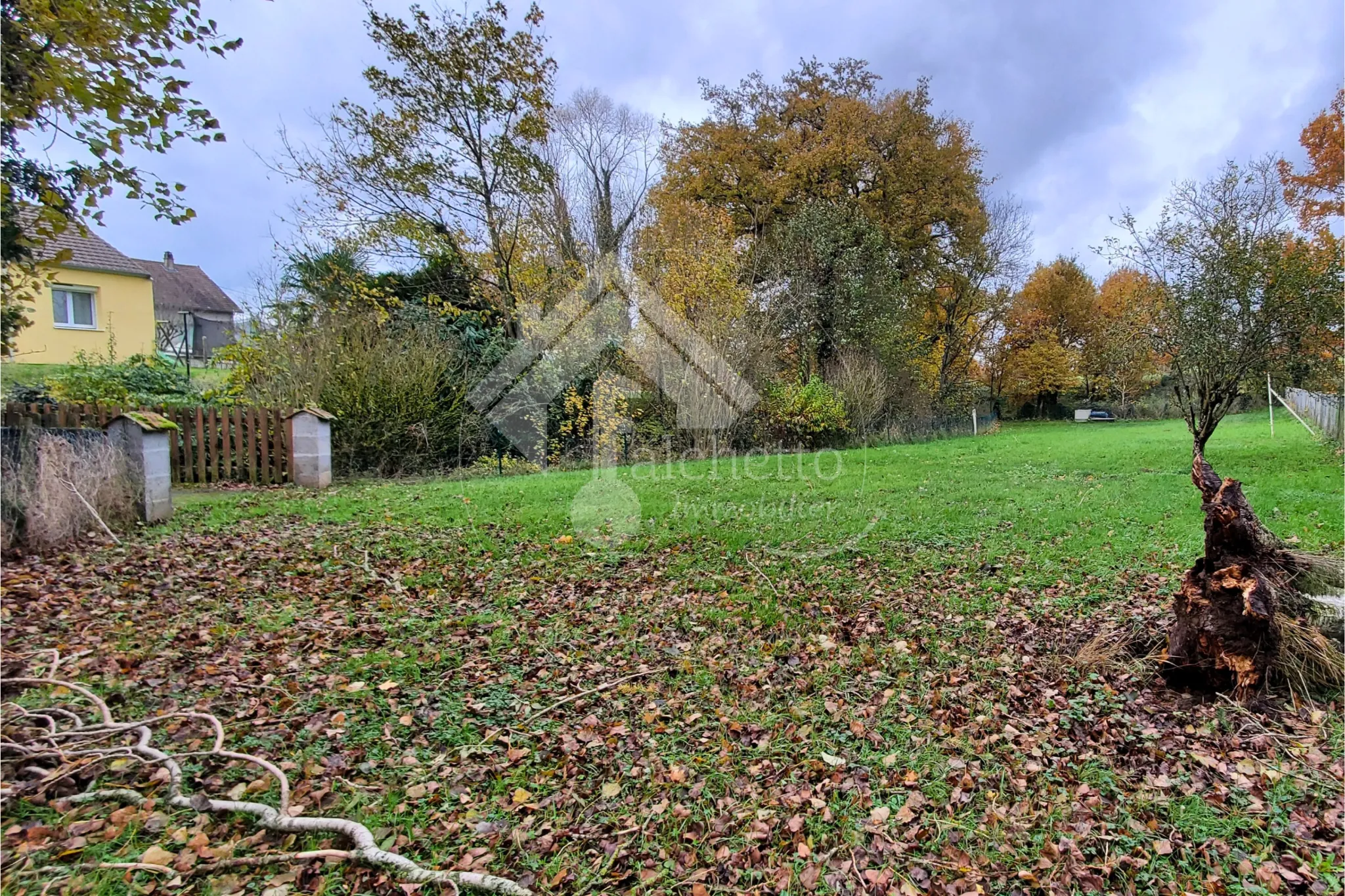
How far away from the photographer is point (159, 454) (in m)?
5.14

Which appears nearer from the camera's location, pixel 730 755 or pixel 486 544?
pixel 730 755

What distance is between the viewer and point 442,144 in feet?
36.2

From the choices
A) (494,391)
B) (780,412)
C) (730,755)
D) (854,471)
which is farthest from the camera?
(780,412)

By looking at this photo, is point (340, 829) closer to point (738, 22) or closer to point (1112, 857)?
point (1112, 857)

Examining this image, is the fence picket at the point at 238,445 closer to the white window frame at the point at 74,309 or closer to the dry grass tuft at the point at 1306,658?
the white window frame at the point at 74,309

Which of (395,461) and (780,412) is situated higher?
(780,412)

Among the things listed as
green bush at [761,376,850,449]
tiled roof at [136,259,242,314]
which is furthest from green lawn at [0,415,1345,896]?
tiled roof at [136,259,242,314]

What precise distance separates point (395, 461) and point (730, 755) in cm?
834

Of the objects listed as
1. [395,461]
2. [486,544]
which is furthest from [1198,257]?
[395,461]

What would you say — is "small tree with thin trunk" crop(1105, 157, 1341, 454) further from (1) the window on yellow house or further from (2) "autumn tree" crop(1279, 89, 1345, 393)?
(1) the window on yellow house

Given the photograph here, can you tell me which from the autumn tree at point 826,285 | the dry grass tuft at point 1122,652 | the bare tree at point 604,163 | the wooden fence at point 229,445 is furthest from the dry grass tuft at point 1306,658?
the bare tree at point 604,163

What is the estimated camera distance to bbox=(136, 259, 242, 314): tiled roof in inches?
856

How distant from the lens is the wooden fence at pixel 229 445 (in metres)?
7.44

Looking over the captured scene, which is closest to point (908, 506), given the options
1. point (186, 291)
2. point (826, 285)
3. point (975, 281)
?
point (826, 285)
